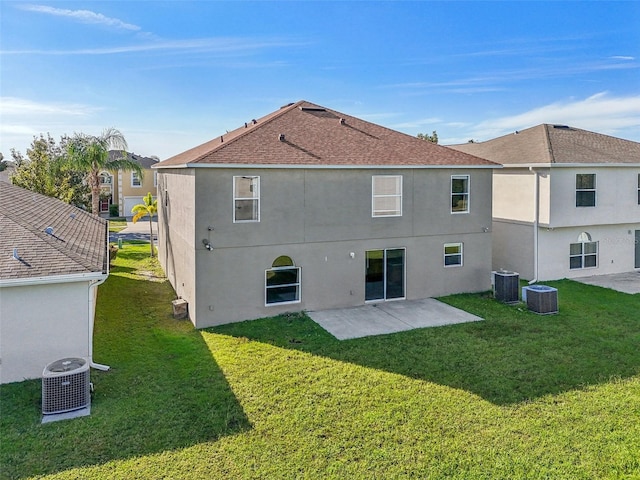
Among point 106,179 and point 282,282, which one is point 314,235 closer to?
point 282,282

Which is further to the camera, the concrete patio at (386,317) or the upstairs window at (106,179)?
the upstairs window at (106,179)

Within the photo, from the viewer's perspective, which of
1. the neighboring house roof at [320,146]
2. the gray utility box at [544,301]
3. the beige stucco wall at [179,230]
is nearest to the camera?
the beige stucco wall at [179,230]

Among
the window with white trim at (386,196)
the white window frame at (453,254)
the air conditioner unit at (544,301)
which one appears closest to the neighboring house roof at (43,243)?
the window with white trim at (386,196)

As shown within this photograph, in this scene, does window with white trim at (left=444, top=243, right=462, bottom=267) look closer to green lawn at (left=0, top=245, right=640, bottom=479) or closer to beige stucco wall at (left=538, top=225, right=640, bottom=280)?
green lawn at (left=0, top=245, right=640, bottom=479)

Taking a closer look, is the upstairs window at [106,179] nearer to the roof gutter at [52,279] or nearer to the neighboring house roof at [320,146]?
the neighboring house roof at [320,146]

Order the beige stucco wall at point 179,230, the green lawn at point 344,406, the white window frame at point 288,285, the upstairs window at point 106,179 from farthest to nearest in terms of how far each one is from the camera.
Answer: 1. the upstairs window at point 106,179
2. the white window frame at point 288,285
3. the beige stucco wall at point 179,230
4. the green lawn at point 344,406

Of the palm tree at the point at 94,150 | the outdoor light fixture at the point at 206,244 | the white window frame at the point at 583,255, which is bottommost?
the white window frame at the point at 583,255

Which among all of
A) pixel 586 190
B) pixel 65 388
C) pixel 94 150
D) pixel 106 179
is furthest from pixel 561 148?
pixel 106 179

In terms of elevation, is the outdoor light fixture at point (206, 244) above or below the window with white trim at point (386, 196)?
below
